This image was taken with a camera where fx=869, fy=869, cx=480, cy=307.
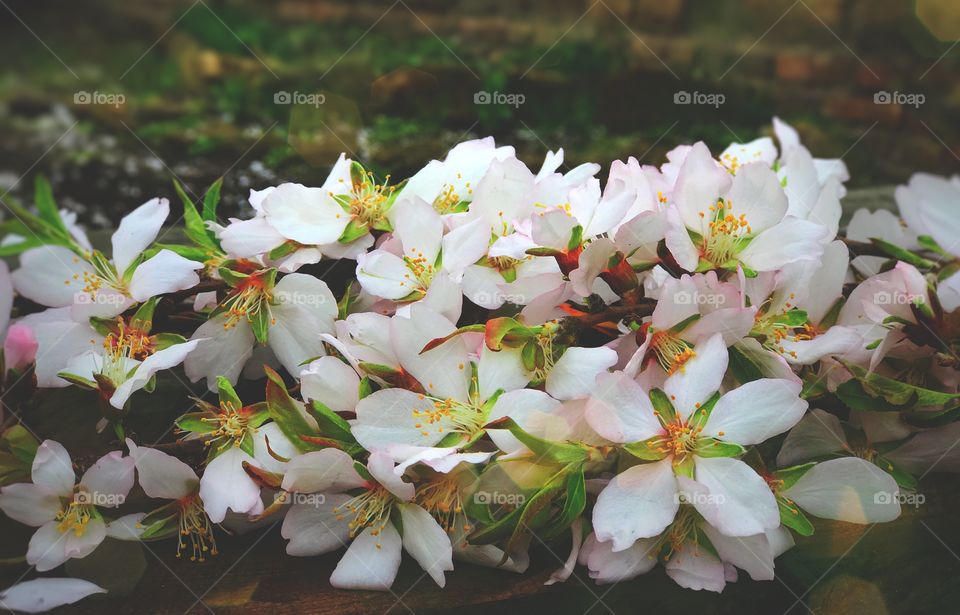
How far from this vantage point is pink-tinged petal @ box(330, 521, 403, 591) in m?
0.71

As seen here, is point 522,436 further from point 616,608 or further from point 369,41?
point 369,41

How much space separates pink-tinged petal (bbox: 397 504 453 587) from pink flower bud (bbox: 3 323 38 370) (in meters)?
0.36

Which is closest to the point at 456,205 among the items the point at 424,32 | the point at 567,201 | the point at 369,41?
the point at 567,201

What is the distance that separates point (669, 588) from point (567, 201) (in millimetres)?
349

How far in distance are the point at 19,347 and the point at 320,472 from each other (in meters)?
0.30

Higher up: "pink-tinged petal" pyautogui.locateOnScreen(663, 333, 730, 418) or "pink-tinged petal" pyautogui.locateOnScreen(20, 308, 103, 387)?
"pink-tinged petal" pyautogui.locateOnScreen(20, 308, 103, 387)
